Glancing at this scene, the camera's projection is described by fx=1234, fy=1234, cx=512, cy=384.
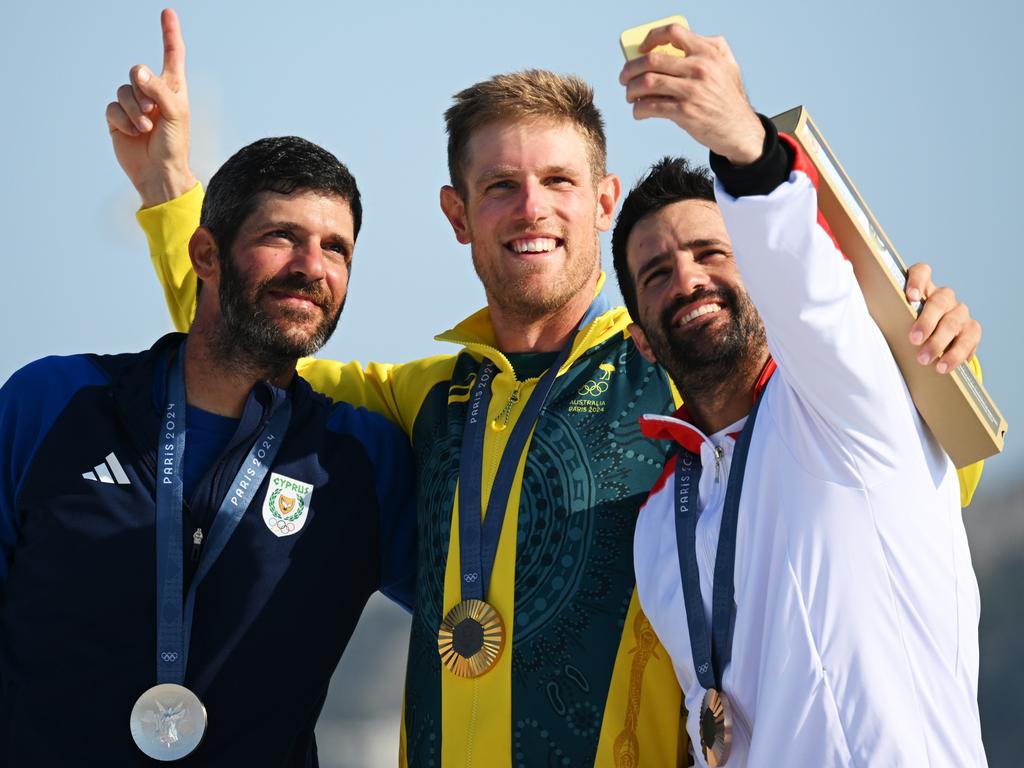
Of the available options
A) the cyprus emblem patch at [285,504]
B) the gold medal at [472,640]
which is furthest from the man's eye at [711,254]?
the cyprus emblem patch at [285,504]

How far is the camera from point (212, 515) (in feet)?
14.2

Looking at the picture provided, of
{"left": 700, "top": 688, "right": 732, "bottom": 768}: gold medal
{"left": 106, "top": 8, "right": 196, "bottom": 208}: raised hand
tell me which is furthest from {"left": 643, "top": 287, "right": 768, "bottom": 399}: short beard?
{"left": 106, "top": 8, "right": 196, "bottom": 208}: raised hand

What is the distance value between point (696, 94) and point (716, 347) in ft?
3.59

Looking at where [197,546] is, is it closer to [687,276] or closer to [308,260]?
[308,260]

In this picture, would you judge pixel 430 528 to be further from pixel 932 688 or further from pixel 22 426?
pixel 932 688

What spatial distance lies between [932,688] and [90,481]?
2.82 m

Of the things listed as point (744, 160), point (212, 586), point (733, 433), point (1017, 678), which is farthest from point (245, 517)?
point (1017, 678)

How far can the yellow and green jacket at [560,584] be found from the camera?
3930 millimetres

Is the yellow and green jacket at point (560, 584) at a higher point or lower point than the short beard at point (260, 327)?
lower

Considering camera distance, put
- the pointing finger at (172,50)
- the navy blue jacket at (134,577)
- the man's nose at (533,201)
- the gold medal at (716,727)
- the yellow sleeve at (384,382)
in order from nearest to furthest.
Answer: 1. the gold medal at (716,727)
2. the navy blue jacket at (134,577)
3. the man's nose at (533,201)
4. the yellow sleeve at (384,382)
5. the pointing finger at (172,50)

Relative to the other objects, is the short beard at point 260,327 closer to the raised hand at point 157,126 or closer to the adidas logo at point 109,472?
the adidas logo at point 109,472

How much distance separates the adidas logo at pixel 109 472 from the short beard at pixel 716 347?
194 centimetres

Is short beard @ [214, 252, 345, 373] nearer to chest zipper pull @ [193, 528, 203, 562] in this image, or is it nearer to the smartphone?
chest zipper pull @ [193, 528, 203, 562]

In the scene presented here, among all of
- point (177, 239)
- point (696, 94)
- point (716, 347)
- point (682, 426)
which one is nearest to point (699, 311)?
point (716, 347)
